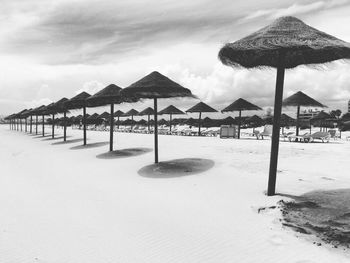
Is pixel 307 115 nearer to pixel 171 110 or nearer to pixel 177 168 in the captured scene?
pixel 171 110

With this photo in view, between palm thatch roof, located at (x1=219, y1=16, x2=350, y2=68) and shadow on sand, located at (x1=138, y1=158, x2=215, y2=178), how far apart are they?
2.98m

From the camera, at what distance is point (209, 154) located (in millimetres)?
11461

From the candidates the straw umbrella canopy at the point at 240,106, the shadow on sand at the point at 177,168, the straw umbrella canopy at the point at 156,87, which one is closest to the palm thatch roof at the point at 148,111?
the straw umbrella canopy at the point at 240,106

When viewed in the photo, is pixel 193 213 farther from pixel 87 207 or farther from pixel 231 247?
pixel 87 207

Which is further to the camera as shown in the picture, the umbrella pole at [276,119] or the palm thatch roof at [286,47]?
the umbrella pole at [276,119]

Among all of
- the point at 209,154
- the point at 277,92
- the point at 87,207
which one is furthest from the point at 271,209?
the point at 209,154

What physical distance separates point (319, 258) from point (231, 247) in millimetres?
985

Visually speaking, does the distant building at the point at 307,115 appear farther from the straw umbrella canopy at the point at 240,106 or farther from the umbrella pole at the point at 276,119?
the umbrella pole at the point at 276,119

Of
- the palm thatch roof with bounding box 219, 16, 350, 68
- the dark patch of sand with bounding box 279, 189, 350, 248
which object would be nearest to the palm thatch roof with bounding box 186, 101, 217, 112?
the palm thatch roof with bounding box 219, 16, 350, 68

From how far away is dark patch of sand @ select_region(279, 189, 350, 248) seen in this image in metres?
4.33

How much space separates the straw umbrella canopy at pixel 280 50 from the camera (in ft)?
18.9

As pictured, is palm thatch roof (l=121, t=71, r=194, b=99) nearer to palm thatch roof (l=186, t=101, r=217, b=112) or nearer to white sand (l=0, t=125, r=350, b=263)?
white sand (l=0, t=125, r=350, b=263)

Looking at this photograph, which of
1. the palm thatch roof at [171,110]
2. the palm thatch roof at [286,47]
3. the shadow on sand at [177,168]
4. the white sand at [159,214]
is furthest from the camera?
the palm thatch roof at [171,110]

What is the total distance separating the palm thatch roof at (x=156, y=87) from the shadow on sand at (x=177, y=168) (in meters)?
2.04
